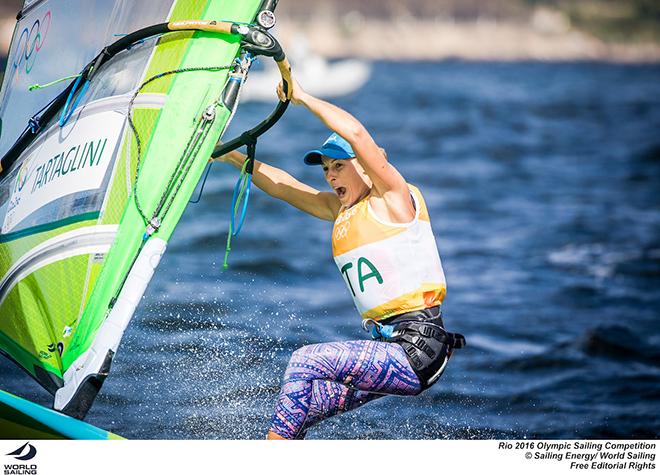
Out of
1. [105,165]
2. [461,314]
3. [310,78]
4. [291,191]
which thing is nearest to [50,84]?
[105,165]

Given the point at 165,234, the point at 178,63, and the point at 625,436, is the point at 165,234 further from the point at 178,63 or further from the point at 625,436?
the point at 625,436

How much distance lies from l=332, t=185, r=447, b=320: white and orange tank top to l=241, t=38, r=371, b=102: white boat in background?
31.8m

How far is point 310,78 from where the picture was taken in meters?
40.7

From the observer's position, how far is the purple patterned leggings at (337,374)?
477 centimetres

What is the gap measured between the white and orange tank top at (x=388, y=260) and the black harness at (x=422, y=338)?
0.04 m

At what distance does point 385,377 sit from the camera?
4863mm

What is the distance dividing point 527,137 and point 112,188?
2661 cm

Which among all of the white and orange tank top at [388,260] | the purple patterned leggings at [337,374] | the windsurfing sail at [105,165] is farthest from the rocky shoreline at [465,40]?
the purple patterned leggings at [337,374]

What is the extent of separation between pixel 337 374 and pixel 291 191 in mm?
1310
